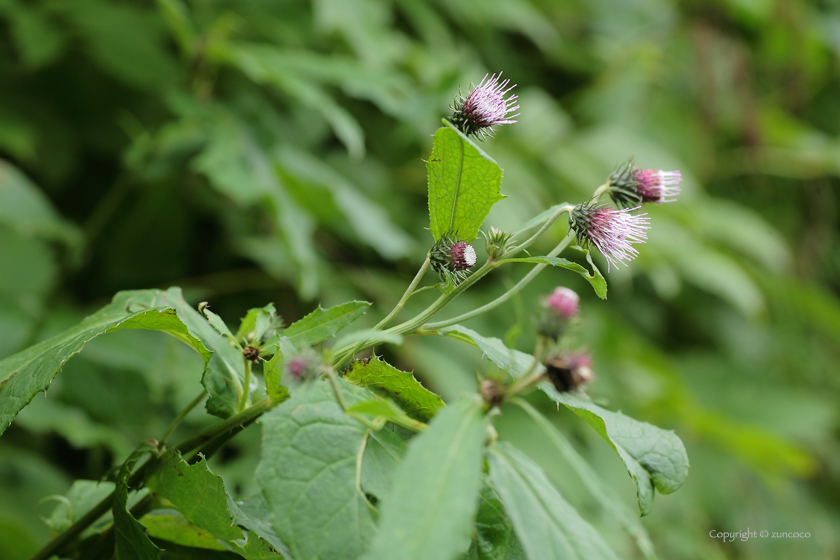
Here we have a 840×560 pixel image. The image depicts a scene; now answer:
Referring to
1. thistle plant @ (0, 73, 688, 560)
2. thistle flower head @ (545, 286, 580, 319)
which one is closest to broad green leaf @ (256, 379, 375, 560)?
→ thistle plant @ (0, 73, 688, 560)

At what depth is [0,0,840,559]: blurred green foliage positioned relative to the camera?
1.86 m

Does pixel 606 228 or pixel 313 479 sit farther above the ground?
pixel 606 228

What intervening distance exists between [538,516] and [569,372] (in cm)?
12

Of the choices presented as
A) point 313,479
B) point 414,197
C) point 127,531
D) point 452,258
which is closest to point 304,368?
point 313,479

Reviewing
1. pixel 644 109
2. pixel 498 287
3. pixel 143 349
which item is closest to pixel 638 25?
pixel 644 109

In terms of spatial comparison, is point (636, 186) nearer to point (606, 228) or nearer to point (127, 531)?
point (606, 228)

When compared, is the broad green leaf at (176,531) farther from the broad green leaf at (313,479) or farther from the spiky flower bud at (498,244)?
the spiky flower bud at (498,244)

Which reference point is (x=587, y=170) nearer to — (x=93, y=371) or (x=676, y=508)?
(x=676, y=508)

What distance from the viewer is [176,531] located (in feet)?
2.63

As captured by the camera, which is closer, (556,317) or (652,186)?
(556,317)

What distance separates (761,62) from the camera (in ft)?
14.7

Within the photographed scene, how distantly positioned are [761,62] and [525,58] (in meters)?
1.91

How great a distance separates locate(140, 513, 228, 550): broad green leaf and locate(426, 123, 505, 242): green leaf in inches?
18.8

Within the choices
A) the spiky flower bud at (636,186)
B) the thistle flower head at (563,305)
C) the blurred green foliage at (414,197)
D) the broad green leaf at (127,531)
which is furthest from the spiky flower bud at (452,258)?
the blurred green foliage at (414,197)
